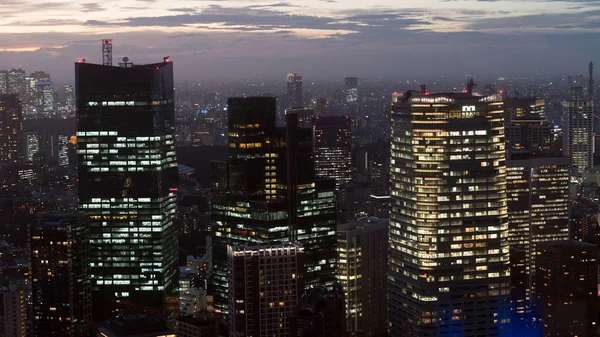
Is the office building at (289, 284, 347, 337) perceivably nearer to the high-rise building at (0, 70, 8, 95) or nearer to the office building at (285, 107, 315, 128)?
the office building at (285, 107, 315, 128)

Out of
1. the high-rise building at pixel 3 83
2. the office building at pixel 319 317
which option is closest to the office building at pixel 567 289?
the office building at pixel 319 317

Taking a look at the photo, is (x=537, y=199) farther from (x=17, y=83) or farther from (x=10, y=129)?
(x=17, y=83)

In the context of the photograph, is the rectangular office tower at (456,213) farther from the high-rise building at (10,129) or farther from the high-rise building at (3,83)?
the high-rise building at (3,83)

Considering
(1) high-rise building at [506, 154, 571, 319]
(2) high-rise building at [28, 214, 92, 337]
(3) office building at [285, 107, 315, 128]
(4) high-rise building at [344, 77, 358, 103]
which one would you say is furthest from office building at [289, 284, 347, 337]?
(3) office building at [285, 107, 315, 128]

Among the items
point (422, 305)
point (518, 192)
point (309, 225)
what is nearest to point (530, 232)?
point (518, 192)

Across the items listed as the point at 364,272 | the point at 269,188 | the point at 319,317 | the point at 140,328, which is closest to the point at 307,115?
the point at 269,188

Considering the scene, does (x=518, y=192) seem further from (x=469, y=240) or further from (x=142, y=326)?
(x=142, y=326)
